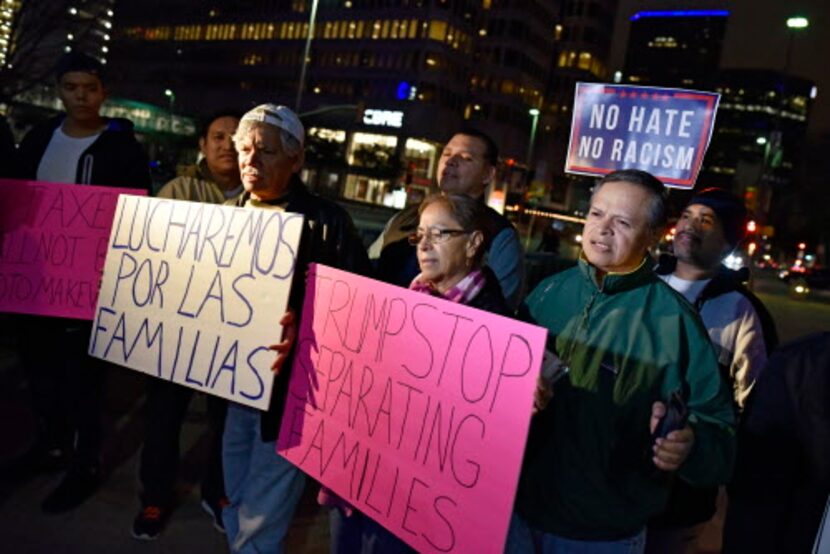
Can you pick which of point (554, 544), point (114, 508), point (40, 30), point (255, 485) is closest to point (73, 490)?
point (114, 508)

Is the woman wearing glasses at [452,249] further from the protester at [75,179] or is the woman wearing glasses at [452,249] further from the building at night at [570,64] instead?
the building at night at [570,64]

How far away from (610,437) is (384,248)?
190cm

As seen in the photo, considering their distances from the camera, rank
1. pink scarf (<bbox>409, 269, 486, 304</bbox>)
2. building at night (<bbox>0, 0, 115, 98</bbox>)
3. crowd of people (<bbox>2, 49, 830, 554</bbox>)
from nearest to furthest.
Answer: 1. crowd of people (<bbox>2, 49, 830, 554</bbox>)
2. pink scarf (<bbox>409, 269, 486, 304</bbox>)
3. building at night (<bbox>0, 0, 115, 98</bbox>)

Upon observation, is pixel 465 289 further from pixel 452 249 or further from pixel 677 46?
pixel 677 46

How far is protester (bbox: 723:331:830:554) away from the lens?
1.93 metres

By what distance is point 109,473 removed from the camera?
4.15 m

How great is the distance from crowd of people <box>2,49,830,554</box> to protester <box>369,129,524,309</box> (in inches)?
0.5

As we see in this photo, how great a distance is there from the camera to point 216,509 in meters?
3.84

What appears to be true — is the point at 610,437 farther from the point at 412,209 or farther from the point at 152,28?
the point at 152,28

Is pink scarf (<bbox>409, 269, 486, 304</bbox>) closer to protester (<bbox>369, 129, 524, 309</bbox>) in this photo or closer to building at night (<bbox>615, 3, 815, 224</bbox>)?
protester (<bbox>369, 129, 524, 309</bbox>)

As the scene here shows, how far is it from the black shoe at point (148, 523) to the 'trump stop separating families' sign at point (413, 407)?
125 cm

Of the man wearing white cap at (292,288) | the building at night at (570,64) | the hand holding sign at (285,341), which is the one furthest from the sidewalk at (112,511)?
the building at night at (570,64)

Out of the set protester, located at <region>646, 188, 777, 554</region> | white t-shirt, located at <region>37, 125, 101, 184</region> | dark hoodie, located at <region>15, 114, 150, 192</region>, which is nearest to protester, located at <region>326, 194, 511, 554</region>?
protester, located at <region>646, 188, 777, 554</region>

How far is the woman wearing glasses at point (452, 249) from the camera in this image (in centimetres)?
245
